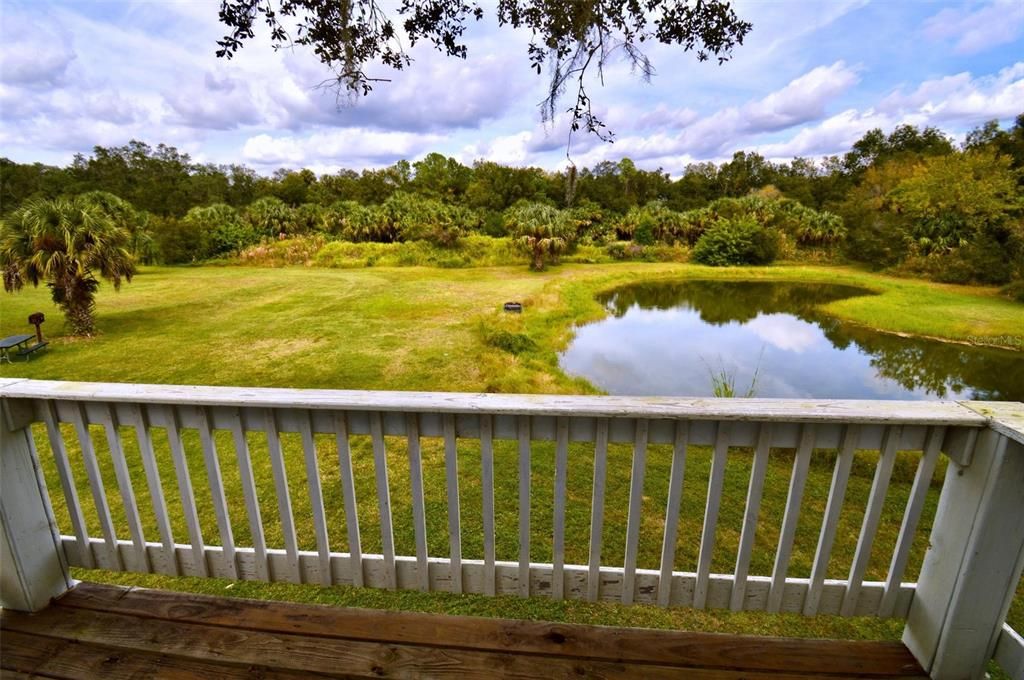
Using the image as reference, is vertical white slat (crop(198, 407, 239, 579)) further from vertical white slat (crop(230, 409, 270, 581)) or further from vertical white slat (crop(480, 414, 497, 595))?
vertical white slat (crop(480, 414, 497, 595))

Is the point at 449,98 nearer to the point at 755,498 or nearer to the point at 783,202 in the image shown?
the point at 755,498

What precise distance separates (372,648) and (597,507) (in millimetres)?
923

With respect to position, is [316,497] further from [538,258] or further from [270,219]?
[270,219]

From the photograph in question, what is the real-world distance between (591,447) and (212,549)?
3.84 m

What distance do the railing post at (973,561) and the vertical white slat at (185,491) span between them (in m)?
2.48

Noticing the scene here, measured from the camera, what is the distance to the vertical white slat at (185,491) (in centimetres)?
164

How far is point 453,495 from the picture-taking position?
163 centimetres

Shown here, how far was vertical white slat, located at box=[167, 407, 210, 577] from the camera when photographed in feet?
5.37

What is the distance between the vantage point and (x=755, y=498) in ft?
5.09

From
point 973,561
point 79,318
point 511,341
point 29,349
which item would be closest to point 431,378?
point 511,341

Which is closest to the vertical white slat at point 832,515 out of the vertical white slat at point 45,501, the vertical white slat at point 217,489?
the vertical white slat at point 217,489

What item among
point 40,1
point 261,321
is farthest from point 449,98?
point 261,321

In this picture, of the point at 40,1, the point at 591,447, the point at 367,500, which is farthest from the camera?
the point at 591,447

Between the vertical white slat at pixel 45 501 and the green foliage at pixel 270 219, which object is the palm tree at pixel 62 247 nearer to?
the vertical white slat at pixel 45 501
